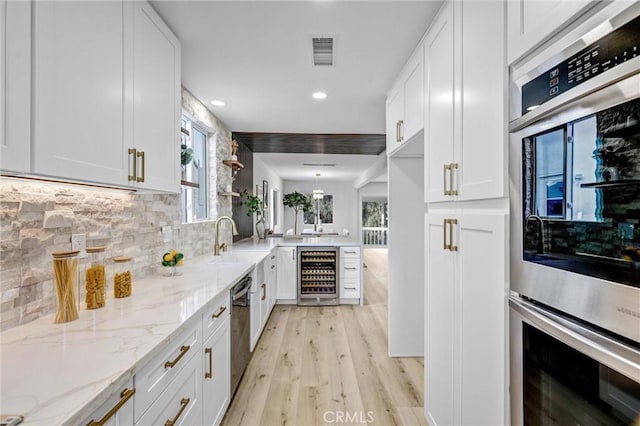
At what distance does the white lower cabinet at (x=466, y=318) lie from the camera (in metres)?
1.17

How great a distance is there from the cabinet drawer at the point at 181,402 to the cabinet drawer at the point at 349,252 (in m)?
3.16

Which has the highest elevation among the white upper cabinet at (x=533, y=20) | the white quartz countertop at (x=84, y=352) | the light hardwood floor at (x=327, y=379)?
the white upper cabinet at (x=533, y=20)

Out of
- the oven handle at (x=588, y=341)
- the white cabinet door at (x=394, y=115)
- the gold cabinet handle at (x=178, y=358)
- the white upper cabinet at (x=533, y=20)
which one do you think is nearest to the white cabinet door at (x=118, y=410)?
the gold cabinet handle at (x=178, y=358)

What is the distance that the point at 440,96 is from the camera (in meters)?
1.69

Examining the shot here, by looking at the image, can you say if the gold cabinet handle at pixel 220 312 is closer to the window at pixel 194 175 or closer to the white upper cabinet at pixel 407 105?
the window at pixel 194 175

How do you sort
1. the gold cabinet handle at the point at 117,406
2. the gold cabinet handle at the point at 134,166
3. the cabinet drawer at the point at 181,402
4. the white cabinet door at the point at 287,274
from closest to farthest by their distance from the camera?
the gold cabinet handle at the point at 117,406
the cabinet drawer at the point at 181,402
the gold cabinet handle at the point at 134,166
the white cabinet door at the point at 287,274

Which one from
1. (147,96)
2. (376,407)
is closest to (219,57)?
(147,96)

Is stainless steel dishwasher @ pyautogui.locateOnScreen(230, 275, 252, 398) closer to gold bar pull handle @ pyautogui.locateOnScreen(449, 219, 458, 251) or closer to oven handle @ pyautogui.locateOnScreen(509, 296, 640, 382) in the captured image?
gold bar pull handle @ pyautogui.locateOnScreen(449, 219, 458, 251)

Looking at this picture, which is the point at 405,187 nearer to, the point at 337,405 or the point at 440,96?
the point at 440,96

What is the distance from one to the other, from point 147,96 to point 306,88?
1461 mm

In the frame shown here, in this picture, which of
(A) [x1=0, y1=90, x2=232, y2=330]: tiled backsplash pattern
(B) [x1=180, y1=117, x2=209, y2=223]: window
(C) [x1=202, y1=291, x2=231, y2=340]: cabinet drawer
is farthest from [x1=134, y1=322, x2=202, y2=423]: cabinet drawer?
(B) [x1=180, y1=117, x2=209, y2=223]: window

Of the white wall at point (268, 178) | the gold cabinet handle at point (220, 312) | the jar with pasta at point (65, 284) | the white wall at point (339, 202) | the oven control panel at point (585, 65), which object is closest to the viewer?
the oven control panel at point (585, 65)

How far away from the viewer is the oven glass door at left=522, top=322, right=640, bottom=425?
2.31 ft

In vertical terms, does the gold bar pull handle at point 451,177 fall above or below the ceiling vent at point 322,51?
below
